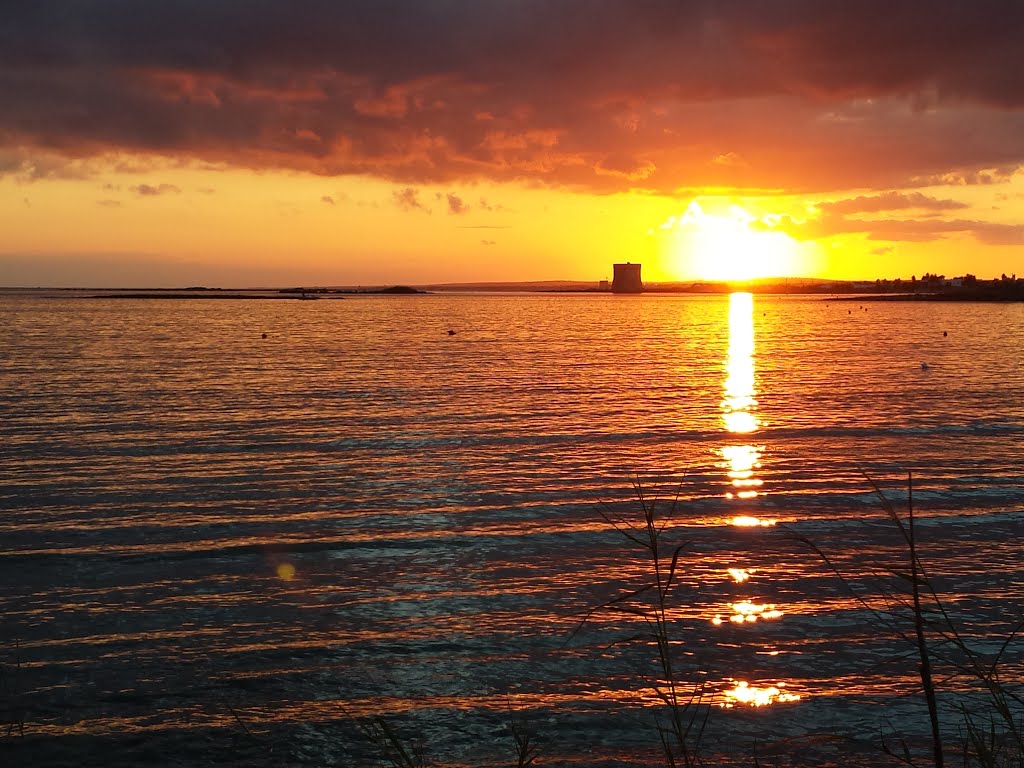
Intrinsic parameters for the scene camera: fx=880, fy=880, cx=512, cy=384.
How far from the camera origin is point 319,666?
1210 cm

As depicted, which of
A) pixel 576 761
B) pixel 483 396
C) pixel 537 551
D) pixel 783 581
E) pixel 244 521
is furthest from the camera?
pixel 483 396

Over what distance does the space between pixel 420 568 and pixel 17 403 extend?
2920 cm

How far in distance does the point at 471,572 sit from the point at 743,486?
9.92 meters

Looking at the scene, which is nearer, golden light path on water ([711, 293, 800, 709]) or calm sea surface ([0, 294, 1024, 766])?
calm sea surface ([0, 294, 1024, 766])

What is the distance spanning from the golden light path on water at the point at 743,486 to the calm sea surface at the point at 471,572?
90mm

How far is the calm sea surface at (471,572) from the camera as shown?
419 inches

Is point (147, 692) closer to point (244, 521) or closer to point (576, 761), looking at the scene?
point (576, 761)

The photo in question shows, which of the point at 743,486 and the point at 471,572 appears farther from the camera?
the point at 743,486

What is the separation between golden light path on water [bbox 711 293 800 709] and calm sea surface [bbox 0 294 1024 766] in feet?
0.30

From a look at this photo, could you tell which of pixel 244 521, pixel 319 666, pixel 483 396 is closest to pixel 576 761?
pixel 319 666

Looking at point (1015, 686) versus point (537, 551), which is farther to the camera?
point (537, 551)

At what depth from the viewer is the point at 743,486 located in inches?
912

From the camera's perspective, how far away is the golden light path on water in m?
11.2

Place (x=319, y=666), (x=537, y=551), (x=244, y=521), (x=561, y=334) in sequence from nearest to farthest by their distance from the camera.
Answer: (x=319, y=666)
(x=537, y=551)
(x=244, y=521)
(x=561, y=334)
